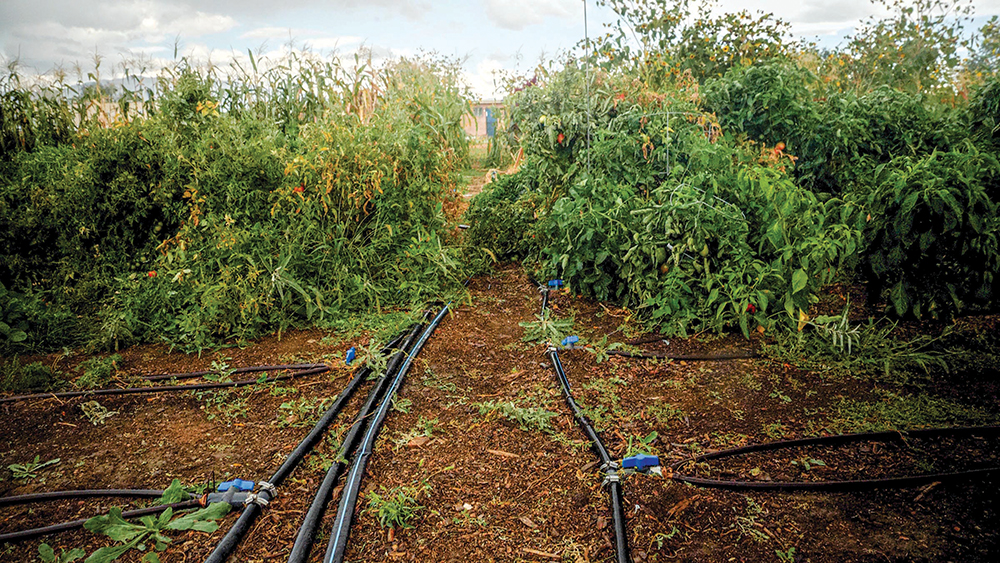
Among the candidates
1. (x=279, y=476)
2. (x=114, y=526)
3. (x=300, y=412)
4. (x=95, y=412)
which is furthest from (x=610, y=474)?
(x=95, y=412)

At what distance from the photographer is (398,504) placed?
6.97ft

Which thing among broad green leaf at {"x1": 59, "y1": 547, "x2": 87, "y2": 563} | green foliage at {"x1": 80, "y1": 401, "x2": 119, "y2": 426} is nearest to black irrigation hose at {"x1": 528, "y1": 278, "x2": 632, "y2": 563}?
broad green leaf at {"x1": 59, "y1": 547, "x2": 87, "y2": 563}

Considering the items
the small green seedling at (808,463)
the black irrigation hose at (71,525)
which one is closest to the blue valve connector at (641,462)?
the small green seedling at (808,463)

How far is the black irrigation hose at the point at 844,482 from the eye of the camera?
2.14 meters

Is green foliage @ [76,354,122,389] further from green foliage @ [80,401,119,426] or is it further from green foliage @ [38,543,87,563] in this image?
green foliage @ [38,543,87,563]

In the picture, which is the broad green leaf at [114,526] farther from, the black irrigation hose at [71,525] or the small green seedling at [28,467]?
the small green seedling at [28,467]

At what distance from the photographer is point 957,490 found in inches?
83.0

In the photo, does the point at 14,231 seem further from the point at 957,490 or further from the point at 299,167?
the point at 957,490

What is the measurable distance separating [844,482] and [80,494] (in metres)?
3.02

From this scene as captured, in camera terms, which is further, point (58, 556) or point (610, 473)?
point (610, 473)

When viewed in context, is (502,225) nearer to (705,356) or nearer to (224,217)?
(224,217)

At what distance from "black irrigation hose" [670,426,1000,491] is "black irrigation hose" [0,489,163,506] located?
2.13m

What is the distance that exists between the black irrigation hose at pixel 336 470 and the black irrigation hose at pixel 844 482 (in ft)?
4.52

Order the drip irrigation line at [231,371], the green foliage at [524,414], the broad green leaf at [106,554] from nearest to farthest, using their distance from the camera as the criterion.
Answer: the broad green leaf at [106,554] → the green foliage at [524,414] → the drip irrigation line at [231,371]
